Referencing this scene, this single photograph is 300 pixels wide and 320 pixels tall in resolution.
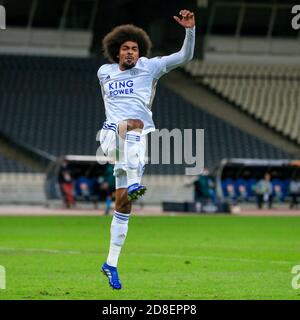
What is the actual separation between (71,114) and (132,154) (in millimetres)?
38218

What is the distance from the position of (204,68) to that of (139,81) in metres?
41.5

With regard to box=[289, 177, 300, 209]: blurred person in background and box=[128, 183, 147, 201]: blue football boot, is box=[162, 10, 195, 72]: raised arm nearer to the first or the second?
→ box=[128, 183, 147, 201]: blue football boot

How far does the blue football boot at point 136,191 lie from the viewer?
41.2 feet

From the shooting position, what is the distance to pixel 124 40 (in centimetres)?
1327

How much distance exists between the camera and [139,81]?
43.2 ft

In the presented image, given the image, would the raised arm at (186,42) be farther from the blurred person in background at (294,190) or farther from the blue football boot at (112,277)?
the blurred person in background at (294,190)

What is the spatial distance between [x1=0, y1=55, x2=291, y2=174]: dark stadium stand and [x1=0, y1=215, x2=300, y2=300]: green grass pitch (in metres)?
17.4

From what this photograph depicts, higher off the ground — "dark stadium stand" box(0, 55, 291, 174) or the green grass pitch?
"dark stadium stand" box(0, 55, 291, 174)

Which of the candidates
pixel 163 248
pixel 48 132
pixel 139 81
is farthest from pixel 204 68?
pixel 139 81

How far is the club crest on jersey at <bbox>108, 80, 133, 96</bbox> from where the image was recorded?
13.1 metres

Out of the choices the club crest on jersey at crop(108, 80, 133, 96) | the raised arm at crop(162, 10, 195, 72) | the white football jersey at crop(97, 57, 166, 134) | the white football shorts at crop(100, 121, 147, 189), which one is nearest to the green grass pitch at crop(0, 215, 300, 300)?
the white football shorts at crop(100, 121, 147, 189)

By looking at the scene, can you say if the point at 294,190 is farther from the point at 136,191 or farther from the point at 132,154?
the point at 136,191

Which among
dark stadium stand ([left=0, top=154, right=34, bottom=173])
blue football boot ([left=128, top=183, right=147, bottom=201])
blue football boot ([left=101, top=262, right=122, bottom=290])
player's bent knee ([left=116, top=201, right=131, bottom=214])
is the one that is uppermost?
dark stadium stand ([left=0, top=154, right=34, bottom=173])
